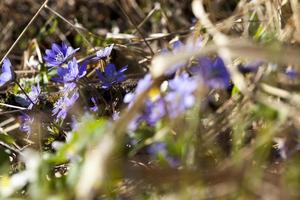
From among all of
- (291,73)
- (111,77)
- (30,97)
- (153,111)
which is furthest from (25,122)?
(291,73)

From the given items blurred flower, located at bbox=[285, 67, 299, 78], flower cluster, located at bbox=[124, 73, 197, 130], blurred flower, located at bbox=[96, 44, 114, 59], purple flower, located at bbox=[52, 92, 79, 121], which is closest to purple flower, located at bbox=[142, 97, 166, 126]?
flower cluster, located at bbox=[124, 73, 197, 130]

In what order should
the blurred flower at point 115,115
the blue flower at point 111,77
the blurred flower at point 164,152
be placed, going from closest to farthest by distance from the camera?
the blurred flower at point 164,152 → the blurred flower at point 115,115 → the blue flower at point 111,77

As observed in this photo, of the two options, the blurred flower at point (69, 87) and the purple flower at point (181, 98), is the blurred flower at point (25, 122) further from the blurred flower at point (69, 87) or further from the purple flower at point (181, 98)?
the purple flower at point (181, 98)

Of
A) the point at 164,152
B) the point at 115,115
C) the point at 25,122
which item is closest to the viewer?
the point at 164,152

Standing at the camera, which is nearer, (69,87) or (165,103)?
(165,103)

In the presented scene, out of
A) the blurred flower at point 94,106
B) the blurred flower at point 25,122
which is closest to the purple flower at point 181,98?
the blurred flower at point 94,106

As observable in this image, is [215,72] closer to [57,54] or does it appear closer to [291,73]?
[291,73]
